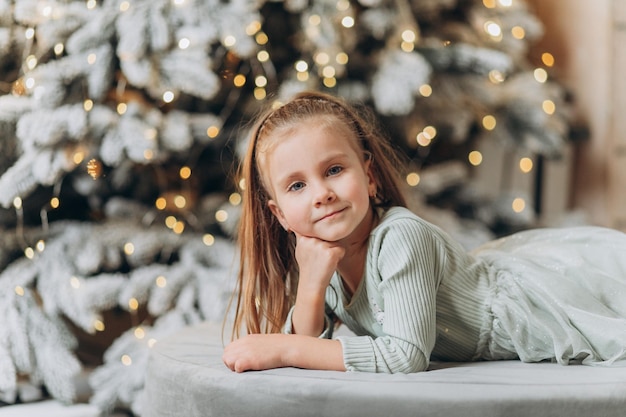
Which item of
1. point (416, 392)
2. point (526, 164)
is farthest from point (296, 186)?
point (526, 164)

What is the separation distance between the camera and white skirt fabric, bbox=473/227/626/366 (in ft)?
3.73

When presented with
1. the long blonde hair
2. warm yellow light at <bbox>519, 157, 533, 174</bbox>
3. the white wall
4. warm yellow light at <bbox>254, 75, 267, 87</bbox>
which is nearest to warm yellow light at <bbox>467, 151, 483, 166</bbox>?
warm yellow light at <bbox>519, 157, 533, 174</bbox>

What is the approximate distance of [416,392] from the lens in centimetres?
96

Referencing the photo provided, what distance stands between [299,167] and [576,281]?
50 cm

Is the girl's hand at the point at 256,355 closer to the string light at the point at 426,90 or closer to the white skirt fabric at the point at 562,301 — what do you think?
the white skirt fabric at the point at 562,301

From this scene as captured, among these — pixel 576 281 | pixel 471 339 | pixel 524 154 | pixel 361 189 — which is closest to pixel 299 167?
pixel 361 189

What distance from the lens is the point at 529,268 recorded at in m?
1.24

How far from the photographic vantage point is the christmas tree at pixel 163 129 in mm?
1671

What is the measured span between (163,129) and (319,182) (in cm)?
75

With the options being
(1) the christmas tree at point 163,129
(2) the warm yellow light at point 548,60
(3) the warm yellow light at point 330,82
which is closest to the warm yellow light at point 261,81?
(1) the christmas tree at point 163,129

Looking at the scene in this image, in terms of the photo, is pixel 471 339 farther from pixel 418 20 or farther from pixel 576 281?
pixel 418 20

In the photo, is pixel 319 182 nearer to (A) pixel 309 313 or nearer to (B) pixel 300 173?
(B) pixel 300 173

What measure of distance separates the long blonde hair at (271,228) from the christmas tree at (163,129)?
0.40 m

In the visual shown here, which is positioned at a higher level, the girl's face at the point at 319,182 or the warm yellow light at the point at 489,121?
the girl's face at the point at 319,182
